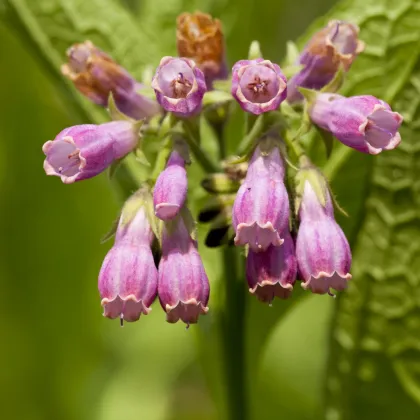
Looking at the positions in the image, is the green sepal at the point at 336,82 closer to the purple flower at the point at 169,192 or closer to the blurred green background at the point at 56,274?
the purple flower at the point at 169,192

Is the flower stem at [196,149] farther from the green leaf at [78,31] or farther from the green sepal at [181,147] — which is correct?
the green leaf at [78,31]

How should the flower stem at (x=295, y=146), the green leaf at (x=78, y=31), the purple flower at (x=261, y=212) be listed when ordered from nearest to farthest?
the purple flower at (x=261, y=212) < the flower stem at (x=295, y=146) < the green leaf at (x=78, y=31)

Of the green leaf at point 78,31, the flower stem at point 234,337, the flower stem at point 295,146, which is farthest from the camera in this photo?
the green leaf at point 78,31

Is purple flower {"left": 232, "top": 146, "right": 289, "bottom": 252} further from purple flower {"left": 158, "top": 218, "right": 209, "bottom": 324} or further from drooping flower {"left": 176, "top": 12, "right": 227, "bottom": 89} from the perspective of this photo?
drooping flower {"left": 176, "top": 12, "right": 227, "bottom": 89}

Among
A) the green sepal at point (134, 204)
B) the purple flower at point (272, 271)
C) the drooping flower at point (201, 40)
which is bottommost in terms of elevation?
the purple flower at point (272, 271)

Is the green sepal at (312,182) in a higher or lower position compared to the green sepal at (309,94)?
lower

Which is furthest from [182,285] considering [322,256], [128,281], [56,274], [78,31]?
[56,274]

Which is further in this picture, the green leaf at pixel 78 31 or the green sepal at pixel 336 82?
the green leaf at pixel 78 31

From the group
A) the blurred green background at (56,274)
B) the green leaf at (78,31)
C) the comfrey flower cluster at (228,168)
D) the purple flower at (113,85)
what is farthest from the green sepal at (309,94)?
the blurred green background at (56,274)
